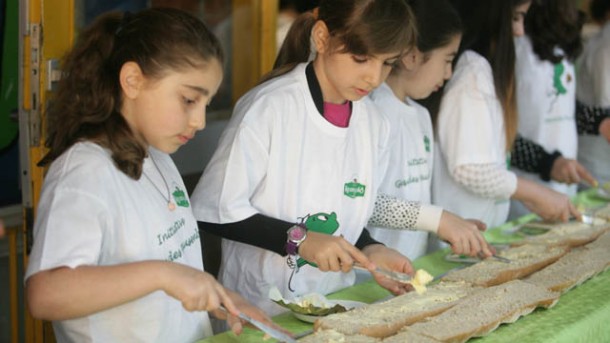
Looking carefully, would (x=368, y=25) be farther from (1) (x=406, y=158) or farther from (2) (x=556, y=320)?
(2) (x=556, y=320)

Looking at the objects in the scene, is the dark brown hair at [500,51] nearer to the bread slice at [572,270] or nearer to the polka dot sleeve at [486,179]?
the polka dot sleeve at [486,179]

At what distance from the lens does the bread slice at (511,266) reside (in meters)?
2.38

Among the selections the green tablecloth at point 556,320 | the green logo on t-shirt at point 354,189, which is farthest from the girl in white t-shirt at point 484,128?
the green logo on t-shirt at point 354,189

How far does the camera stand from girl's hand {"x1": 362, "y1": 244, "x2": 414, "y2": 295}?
2.32 metres

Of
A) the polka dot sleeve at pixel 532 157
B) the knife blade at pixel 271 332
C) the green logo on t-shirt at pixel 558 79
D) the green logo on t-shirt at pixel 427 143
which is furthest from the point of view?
the green logo on t-shirt at pixel 558 79

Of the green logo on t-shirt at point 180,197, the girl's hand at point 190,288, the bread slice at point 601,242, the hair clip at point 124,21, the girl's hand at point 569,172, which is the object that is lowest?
the bread slice at point 601,242

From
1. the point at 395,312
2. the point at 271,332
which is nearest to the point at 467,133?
the point at 395,312

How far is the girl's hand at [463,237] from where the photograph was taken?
2.58m

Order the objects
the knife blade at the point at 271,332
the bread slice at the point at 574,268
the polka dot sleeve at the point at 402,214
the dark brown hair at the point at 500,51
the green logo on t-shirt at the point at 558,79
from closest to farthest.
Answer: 1. the knife blade at the point at 271,332
2. the bread slice at the point at 574,268
3. the polka dot sleeve at the point at 402,214
4. the dark brown hair at the point at 500,51
5. the green logo on t-shirt at the point at 558,79

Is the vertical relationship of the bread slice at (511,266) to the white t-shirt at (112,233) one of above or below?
below

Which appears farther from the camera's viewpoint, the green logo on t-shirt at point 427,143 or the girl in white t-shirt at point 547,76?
the girl in white t-shirt at point 547,76

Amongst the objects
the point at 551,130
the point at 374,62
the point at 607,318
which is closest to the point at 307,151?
→ the point at 374,62

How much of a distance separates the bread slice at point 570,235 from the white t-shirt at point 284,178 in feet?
2.07

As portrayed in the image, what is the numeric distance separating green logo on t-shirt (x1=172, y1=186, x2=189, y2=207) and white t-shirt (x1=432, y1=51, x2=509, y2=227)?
1304 millimetres
